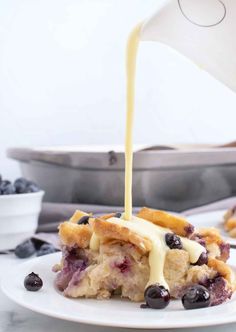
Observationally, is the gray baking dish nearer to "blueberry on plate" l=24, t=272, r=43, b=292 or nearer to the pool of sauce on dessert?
the pool of sauce on dessert

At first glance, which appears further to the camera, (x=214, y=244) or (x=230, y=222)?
(x=230, y=222)

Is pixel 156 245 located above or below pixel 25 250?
above

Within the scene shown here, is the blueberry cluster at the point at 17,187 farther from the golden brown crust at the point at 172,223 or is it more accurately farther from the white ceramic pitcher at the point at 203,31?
the white ceramic pitcher at the point at 203,31

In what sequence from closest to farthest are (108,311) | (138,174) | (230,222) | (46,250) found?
1. (108,311)
2. (46,250)
3. (230,222)
4. (138,174)

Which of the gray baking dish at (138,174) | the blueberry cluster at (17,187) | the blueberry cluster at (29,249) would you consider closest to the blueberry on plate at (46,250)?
the blueberry cluster at (29,249)

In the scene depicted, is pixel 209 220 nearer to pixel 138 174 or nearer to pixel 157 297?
pixel 138 174

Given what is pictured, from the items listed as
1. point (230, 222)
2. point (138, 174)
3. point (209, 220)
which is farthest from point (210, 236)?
point (138, 174)
